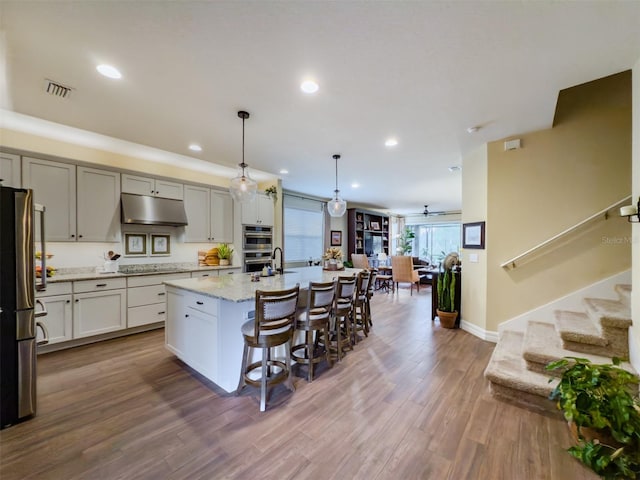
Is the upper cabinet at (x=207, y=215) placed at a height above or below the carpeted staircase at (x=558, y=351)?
above

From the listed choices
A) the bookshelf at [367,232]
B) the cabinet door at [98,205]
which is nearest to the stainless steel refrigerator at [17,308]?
the cabinet door at [98,205]

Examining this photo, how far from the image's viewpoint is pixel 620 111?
2.94 meters

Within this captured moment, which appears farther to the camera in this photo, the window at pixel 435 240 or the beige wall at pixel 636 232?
the window at pixel 435 240

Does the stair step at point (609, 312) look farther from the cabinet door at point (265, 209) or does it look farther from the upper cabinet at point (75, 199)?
the upper cabinet at point (75, 199)

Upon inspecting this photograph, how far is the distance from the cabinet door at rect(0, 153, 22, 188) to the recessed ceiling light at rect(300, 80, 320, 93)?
11.9ft

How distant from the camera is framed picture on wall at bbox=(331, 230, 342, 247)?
820cm

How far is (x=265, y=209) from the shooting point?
5734 millimetres

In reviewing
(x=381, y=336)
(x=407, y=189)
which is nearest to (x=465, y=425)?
(x=381, y=336)

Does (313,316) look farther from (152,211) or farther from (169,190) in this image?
(169,190)

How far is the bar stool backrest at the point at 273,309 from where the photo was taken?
7.03ft

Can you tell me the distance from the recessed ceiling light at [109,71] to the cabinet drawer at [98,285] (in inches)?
105

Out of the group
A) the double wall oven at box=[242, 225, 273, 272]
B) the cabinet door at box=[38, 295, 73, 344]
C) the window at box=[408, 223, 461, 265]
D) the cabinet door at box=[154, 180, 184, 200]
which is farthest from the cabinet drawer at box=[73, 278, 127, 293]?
the window at box=[408, 223, 461, 265]

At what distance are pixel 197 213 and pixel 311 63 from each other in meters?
3.80

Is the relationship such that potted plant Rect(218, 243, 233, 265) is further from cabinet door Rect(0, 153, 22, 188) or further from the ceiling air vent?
the ceiling air vent
